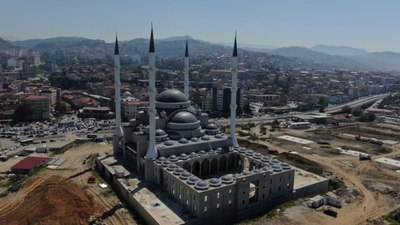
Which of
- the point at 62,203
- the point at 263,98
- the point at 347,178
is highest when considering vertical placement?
the point at 62,203

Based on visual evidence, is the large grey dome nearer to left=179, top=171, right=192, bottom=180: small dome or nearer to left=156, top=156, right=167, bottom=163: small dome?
left=156, top=156, right=167, bottom=163: small dome

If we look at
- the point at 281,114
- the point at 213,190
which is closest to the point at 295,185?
the point at 213,190

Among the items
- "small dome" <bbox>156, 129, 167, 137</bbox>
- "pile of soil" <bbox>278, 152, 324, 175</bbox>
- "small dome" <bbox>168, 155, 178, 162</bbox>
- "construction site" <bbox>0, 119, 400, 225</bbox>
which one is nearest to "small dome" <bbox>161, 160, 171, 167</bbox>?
"small dome" <bbox>168, 155, 178, 162</bbox>

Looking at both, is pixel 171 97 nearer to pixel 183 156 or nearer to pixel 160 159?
pixel 183 156

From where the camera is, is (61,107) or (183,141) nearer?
(183,141)

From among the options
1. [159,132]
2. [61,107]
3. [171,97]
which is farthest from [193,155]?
[61,107]

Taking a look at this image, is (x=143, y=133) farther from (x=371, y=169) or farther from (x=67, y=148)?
(x=371, y=169)
